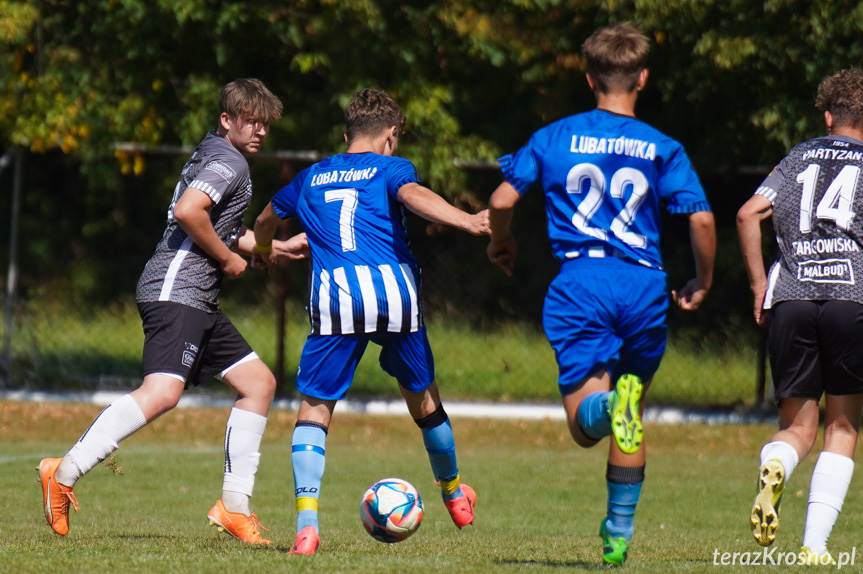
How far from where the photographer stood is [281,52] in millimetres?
13383

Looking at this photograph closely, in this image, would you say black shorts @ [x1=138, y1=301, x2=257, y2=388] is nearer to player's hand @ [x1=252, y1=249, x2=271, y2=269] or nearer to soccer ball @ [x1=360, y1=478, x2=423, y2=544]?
player's hand @ [x1=252, y1=249, x2=271, y2=269]

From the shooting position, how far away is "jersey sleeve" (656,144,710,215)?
4.49 m

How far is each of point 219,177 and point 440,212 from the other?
1.26 m

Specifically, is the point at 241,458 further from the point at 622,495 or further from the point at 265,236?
the point at 622,495

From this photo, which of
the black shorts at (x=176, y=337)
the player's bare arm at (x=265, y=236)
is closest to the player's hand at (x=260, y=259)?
the player's bare arm at (x=265, y=236)

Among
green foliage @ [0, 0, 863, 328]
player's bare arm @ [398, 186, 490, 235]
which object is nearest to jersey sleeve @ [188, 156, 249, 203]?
player's bare arm @ [398, 186, 490, 235]

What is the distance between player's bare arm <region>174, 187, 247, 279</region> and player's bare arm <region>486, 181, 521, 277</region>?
1.45 m

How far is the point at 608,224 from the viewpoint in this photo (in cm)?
449

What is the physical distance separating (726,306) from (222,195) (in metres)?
8.11

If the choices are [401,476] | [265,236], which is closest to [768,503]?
→ [265,236]

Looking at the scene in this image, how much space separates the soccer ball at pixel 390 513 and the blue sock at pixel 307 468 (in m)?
0.23

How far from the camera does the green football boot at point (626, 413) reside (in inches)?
167

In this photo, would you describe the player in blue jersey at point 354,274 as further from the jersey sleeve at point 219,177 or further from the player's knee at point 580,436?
the player's knee at point 580,436

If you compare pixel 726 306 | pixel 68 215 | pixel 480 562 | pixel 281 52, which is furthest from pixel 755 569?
pixel 68 215
